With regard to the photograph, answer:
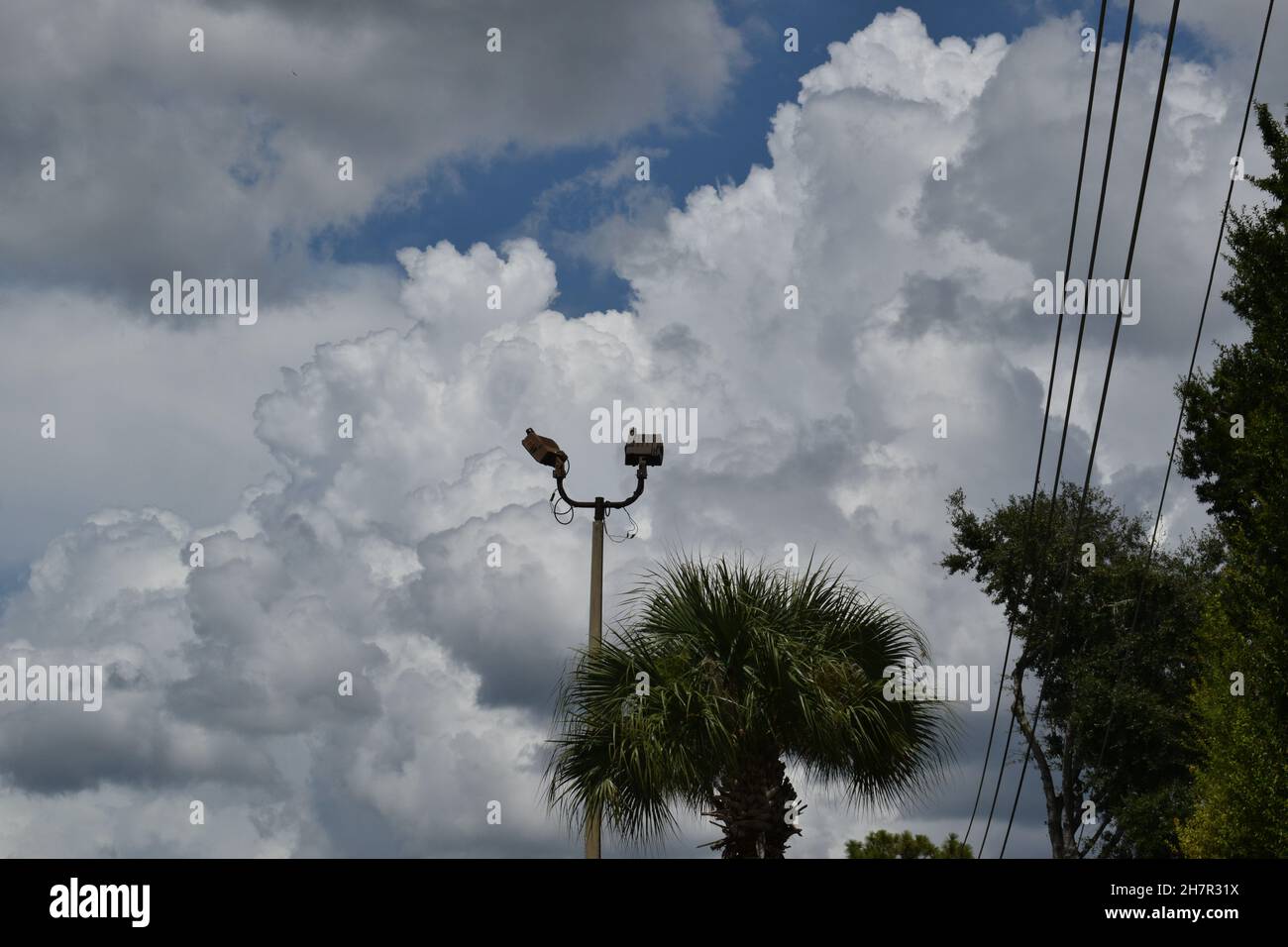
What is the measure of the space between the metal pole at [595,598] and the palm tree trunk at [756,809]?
1203 millimetres

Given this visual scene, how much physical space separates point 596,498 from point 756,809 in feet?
12.5

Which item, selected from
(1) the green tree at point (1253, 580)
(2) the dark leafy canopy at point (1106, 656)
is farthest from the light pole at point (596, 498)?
(2) the dark leafy canopy at point (1106, 656)

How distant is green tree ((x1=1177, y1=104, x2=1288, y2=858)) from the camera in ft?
63.7

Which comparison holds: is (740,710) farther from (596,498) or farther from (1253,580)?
(1253,580)

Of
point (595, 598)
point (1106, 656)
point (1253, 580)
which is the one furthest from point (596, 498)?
point (1106, 656)

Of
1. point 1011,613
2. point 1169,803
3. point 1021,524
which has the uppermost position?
point 1021,524

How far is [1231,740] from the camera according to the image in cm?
2016

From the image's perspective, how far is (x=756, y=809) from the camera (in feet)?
40.7

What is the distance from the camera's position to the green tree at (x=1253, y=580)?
765 inches
